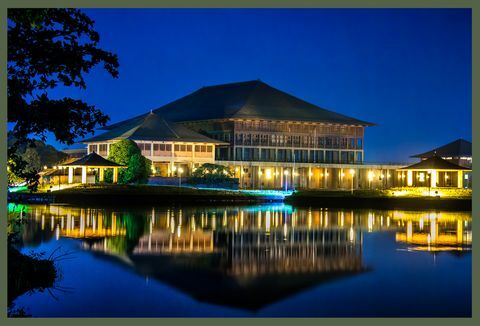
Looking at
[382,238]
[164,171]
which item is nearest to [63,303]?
[382,238]

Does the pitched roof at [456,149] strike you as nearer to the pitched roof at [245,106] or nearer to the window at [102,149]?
the pitched roof at [245,106]

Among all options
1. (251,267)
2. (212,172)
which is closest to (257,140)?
(212,172)

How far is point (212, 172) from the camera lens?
7581 centimetres

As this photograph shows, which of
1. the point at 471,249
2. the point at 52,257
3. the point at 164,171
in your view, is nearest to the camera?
the point at 52,257

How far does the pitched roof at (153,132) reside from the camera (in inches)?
3076

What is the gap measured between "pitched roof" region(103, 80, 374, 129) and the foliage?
9698mm

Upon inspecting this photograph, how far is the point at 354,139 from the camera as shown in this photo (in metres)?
93.7

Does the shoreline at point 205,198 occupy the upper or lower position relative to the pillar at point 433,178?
lower

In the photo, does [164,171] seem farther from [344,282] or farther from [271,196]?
[344,282]

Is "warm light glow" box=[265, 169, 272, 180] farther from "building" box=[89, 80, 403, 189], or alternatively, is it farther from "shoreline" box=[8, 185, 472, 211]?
"shoreline" box=[8, 185, 472, 211]

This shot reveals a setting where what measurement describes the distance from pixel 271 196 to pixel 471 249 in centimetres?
3790

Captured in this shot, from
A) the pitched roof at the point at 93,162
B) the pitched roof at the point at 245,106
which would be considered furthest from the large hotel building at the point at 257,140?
the pitched roof at the point at 93,162

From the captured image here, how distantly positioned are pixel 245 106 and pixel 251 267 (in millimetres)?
65871

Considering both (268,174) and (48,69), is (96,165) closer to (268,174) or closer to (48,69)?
(268,174)
